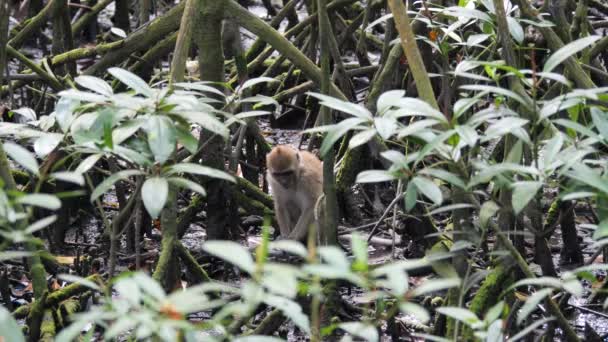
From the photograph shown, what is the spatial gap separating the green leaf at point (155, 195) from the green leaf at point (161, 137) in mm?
64

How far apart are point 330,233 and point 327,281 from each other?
219 mm

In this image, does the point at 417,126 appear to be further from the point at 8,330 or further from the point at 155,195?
the point at 8,330

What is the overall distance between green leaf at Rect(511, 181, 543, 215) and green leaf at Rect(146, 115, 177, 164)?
0.99 meters

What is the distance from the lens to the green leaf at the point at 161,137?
10.1 ft

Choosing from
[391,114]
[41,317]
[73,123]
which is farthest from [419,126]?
[41,317]

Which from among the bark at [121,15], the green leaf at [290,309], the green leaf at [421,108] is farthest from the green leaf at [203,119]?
the bark at [121,15]

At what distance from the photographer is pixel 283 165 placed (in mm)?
6062

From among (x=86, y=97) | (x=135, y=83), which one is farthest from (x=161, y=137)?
(x=135, y=83)

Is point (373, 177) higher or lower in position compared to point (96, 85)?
lower

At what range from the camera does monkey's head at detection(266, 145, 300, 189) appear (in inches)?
239

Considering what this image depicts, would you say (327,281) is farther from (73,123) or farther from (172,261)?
(73,123)

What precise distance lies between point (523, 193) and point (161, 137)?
1045mm

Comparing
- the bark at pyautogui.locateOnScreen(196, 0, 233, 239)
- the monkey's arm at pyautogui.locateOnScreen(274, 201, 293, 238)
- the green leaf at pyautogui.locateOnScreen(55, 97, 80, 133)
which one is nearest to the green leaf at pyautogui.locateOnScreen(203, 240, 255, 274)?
the green leaf at pyautogui.locateOnScreen(55, 97, 80, 133)

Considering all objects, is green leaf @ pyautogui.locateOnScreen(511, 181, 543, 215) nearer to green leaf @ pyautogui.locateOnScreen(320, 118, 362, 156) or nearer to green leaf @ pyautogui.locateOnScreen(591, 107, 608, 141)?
green leaf @ pyautogui.locateOnScreen(591, 107, 608, 141)
